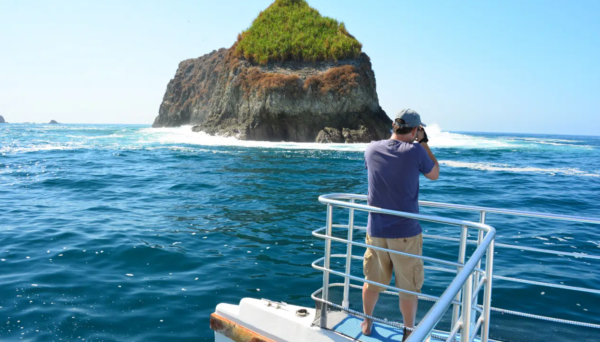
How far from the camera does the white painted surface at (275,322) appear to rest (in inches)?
136

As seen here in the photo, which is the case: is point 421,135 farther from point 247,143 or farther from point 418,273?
point 247,143

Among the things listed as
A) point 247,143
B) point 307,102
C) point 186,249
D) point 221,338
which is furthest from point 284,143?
point 221,338

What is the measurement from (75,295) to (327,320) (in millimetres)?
3569

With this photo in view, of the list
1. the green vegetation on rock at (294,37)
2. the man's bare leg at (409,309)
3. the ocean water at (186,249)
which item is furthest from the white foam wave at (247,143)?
the man's bare leg at (409,309)

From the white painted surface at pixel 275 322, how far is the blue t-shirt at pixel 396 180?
93 cm

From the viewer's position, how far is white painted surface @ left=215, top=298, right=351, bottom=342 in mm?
3453

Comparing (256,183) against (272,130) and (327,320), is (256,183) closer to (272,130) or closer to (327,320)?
(327,320)

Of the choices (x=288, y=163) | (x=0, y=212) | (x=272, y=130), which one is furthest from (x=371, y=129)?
(x=0, y=212)

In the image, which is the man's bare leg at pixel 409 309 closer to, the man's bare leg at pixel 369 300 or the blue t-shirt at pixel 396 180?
the man's bare leg at pixel 369 300

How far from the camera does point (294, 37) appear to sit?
45.3 meters

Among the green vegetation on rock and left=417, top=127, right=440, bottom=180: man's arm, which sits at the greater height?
the green vegetation on rock

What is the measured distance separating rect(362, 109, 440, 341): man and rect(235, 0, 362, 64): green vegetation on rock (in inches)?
1622

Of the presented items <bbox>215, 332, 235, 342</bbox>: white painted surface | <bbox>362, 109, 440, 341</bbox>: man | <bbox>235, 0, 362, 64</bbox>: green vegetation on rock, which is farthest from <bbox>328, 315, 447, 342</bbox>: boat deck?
<bbox>235, 0, 362, 64</bbox>: green vegetation on rock

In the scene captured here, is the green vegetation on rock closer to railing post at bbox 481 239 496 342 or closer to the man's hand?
the man's hand
